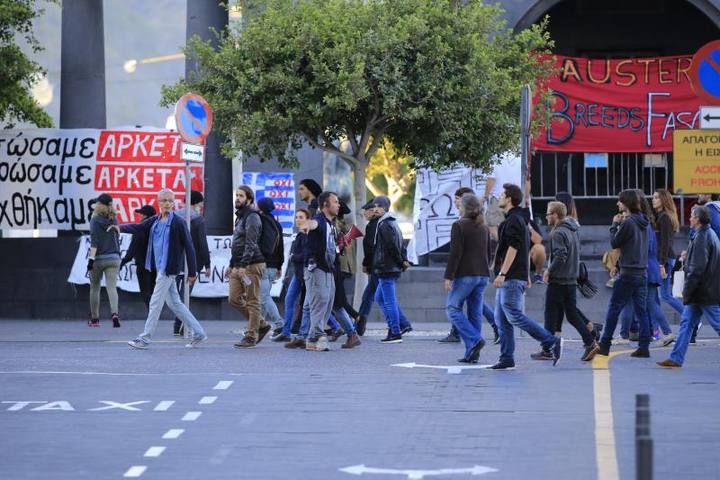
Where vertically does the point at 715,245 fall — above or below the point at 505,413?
above

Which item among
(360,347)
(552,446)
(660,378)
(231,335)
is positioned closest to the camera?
(552,446)

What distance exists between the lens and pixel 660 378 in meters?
14.4

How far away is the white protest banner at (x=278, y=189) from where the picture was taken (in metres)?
26.1

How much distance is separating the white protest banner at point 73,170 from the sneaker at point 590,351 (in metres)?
A: 9.80

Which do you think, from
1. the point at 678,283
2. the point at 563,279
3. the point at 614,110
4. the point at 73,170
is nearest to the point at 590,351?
the point at 563,279

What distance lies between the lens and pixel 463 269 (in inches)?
624

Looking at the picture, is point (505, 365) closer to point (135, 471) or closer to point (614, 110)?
point (135, 471)

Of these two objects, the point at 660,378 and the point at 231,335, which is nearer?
the point at 660,378

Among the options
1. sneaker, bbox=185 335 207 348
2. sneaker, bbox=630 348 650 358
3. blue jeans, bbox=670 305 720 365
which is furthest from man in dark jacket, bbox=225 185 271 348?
blue jeans, bbox=670 305 720 365

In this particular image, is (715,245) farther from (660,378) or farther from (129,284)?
(129,284)

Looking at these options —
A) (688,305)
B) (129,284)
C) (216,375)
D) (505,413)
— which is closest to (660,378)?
(688,305)

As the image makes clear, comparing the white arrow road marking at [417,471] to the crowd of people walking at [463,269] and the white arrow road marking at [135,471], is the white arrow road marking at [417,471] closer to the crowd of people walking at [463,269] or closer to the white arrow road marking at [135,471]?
the white arrow road marking at [135,471]

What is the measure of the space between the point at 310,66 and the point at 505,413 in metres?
10.3

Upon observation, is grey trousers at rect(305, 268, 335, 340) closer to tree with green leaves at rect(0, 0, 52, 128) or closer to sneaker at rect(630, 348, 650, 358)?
sneaker at rect(630, 348, 650, 358)
